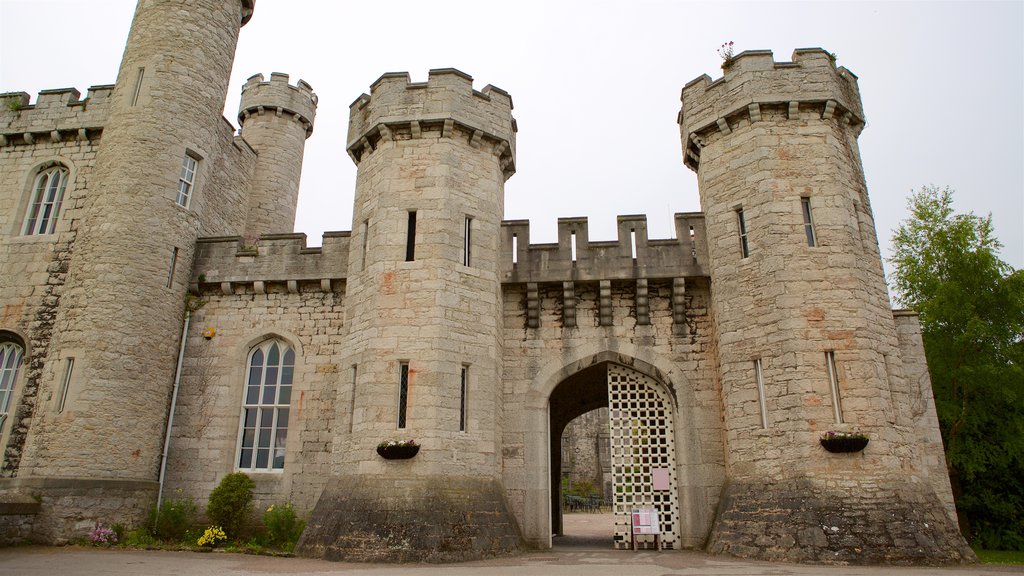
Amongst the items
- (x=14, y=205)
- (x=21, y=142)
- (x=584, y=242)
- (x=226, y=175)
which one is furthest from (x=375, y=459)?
(x=21, y=142)

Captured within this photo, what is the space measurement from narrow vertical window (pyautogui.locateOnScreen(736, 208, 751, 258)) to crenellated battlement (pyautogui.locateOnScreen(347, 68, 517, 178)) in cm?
460

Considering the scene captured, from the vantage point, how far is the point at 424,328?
A: 10664 millimetres

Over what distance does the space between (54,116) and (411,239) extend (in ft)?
30.3

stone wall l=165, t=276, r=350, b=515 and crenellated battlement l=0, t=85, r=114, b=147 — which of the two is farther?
crenellated battlement l=0, t=85, r=114, b=147

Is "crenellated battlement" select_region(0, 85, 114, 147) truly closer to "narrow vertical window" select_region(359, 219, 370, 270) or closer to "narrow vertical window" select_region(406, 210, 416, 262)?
"narrow vertical window" select_region(359, 219, 370, 270)

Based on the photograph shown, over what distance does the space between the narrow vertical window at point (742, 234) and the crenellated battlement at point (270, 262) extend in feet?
25.1

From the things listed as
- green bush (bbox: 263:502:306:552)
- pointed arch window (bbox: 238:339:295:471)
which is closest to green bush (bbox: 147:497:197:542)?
pointed arch window (bbox: 238:339:295:471)

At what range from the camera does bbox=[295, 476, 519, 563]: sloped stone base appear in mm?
9180

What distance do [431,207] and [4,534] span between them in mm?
8680

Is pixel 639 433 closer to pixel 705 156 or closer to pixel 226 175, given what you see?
pixel 705 156

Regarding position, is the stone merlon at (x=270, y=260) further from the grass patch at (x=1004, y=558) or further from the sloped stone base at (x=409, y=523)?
the grass patch at (x=1004, y=558)

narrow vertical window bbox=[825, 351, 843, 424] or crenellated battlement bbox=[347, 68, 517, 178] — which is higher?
crenellated battlement bbox=[347, 68, 517, 178]

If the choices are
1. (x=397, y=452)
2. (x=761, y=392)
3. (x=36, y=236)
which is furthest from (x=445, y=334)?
(x=36, y=236)

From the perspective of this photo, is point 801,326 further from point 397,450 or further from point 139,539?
point 139,539
